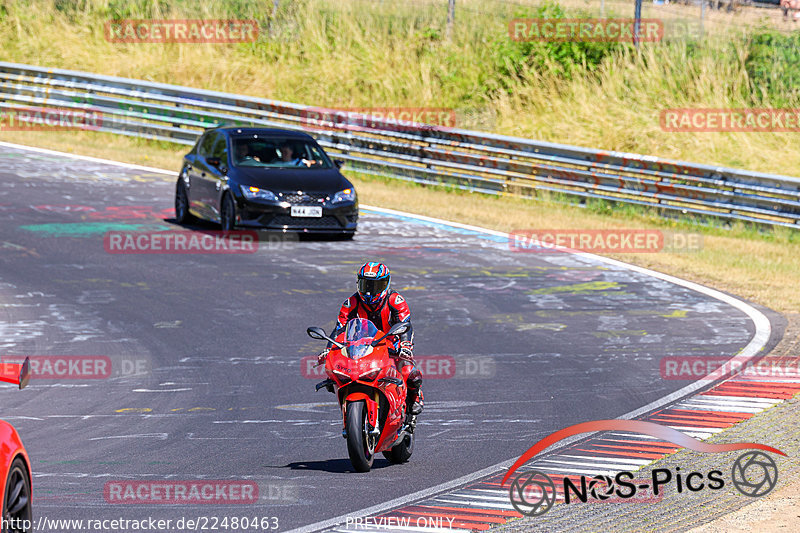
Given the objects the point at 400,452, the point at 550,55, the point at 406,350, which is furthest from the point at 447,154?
the point at 406,350

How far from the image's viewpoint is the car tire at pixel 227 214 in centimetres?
1970

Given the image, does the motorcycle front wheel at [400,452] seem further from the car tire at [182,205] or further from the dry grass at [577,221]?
the car tire at [182,205]

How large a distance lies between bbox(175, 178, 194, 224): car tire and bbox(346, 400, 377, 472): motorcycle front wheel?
499 inches

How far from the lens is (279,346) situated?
13.8m

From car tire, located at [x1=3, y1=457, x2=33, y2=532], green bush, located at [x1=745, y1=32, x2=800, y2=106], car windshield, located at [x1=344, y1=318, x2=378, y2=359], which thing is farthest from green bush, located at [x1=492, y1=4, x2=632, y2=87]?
car tire, located at [x1=3, y1=457, x2=33, y2=532]

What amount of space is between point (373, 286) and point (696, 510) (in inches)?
112

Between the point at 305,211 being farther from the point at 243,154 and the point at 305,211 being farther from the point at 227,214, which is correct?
the point at 243,154

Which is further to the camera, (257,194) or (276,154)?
(276,154)

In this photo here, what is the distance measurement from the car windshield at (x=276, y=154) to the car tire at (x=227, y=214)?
0.79 m

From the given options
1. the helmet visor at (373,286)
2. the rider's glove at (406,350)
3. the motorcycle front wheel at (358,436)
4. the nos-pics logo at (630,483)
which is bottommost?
the nos-pics logo at (630,483)

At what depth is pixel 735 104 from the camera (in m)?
29.1

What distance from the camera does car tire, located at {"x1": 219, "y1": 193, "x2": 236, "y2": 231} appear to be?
19.7m

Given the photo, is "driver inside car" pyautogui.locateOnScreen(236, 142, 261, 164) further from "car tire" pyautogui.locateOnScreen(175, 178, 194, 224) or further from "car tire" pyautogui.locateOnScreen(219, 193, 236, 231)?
"car tire" pyautogui.locateOnScreen(175, 178, 194, 224)

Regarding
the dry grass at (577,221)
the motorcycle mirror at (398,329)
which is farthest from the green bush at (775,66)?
the motorcycle mirror at (398,329)
